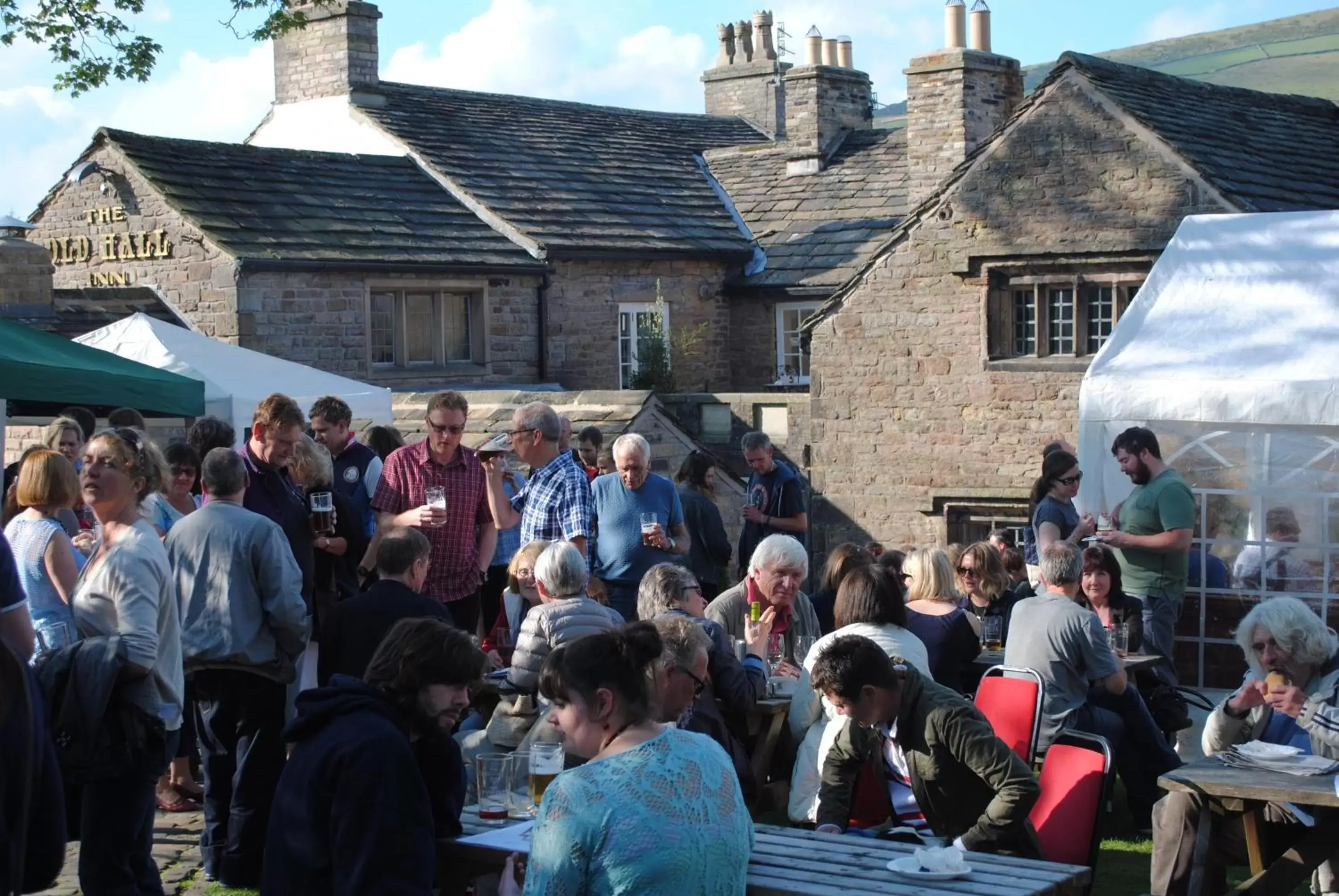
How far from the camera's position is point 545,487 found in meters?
8.86

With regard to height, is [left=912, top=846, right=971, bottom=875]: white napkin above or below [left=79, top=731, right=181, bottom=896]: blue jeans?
above

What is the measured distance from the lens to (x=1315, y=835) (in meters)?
5.86

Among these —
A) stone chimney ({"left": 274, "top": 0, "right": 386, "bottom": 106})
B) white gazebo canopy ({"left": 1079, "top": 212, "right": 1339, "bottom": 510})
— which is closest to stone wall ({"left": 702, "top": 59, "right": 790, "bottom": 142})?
stone chimney ({"left": 274, "top": 0, "right": 386, "bottom": 106})

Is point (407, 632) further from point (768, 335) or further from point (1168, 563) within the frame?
point (768, 335)

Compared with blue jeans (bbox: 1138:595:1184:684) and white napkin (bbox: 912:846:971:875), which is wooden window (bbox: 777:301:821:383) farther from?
white napkin (bbox: 912:846:971:875)

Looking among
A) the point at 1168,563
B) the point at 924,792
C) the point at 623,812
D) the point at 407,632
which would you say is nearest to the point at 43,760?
the point at 407,632

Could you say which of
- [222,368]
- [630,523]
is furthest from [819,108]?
[630,523]

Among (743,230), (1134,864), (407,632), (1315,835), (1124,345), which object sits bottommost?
(1134,864)

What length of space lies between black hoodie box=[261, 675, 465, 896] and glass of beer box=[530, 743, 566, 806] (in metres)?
0.62

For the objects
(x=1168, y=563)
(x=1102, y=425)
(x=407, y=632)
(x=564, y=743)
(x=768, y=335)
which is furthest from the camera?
(x=768, y=335)

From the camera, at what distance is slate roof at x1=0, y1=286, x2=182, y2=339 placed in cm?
1656

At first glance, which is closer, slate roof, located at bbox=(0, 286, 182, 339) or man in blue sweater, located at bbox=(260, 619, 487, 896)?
man in blue sweater, located at bbox=(260, 619, 487, 896)

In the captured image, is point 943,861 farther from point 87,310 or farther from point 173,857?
point 87,310

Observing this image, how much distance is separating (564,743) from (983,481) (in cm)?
1307
